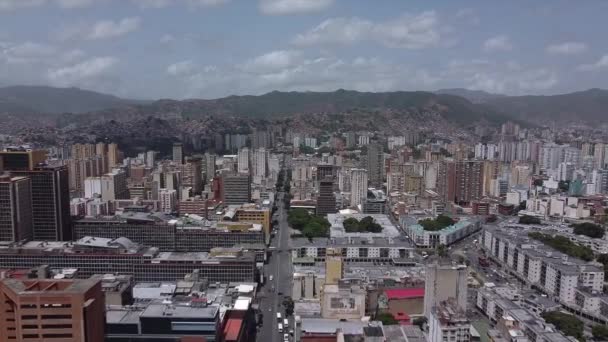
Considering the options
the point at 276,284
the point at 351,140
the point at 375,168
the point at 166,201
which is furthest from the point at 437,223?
the point at 351,140

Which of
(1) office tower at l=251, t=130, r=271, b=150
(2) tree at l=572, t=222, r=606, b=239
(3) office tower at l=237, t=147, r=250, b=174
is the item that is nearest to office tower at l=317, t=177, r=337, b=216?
(3) office tower at l=237, t=147, r=250, b=174

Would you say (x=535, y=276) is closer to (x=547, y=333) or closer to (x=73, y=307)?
(x=547, y=333)

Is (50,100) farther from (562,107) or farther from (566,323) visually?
(566,323)

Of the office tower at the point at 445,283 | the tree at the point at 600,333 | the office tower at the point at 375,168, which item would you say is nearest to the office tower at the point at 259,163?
the office tower at the point at 375,168

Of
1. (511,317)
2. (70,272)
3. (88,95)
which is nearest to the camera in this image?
(511,317)

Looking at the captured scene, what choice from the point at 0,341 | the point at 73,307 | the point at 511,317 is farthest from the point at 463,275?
the point at 0,341

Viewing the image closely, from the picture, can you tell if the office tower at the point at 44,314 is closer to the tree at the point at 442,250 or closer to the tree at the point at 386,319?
the tree at the point at 386,319

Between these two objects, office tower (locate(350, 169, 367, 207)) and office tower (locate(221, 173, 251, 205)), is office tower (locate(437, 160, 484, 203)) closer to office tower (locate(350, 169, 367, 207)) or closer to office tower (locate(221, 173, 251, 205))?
office tower (locate(350, 169, 367, 207))
